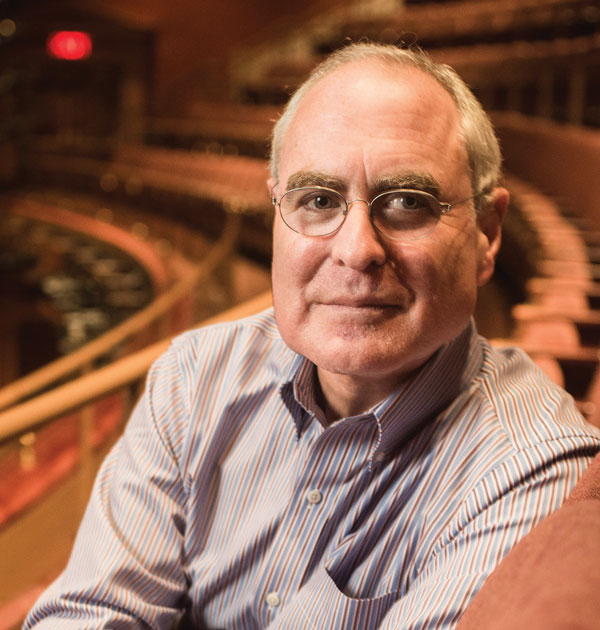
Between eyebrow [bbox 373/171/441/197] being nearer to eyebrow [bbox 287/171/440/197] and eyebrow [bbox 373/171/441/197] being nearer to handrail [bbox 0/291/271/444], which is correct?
eyebrow [bbox 287/171/440/197]

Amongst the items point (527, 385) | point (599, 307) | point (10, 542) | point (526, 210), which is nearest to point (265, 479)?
point (527, 385)

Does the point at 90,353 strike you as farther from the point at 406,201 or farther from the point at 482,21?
the point at 482,21

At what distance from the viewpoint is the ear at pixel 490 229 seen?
1.32 feet

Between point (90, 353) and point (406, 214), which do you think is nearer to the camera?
point (406, 214)

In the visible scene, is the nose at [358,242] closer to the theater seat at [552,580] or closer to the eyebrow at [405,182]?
the eyebrow at [405,182]

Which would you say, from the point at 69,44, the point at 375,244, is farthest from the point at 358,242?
the point at 69,44

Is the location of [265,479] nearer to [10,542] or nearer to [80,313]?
[10,542]

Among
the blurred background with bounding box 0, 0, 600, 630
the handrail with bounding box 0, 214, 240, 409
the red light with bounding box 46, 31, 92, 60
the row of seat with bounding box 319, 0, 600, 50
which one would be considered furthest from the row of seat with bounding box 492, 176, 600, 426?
the red light with bounding box 46, 31, 92, 60

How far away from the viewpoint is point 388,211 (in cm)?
36

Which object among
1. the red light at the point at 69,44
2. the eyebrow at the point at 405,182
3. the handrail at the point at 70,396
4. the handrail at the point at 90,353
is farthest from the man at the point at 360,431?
the red light at the point at 69,44

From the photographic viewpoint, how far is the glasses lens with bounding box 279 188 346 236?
0.37 meters

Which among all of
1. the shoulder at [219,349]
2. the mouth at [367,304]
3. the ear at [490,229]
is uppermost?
the ear at [490,229]

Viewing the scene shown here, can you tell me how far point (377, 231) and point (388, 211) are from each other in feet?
0.04

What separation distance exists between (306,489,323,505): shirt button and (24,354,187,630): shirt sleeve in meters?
0.08
